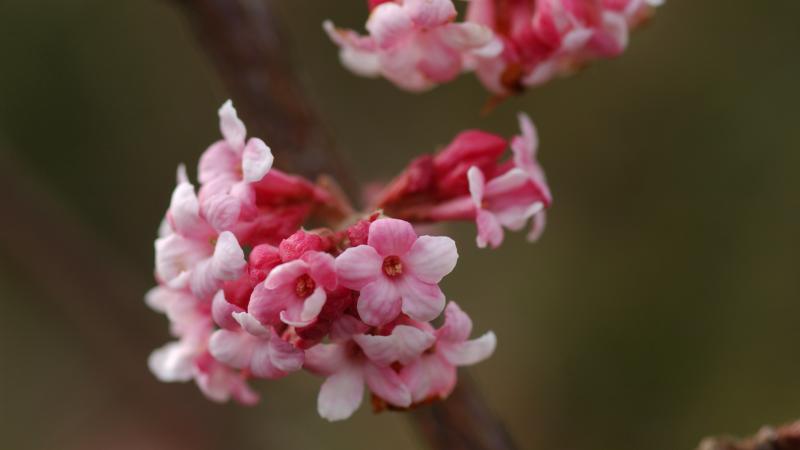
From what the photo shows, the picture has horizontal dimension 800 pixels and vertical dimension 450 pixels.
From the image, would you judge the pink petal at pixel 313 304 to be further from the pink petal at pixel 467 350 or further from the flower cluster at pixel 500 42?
the flower cluster at pixel 500 42

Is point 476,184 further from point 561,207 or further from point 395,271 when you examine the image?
point 561,207

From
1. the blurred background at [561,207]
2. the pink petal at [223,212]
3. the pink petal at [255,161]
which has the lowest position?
the blurred background at [561,207]

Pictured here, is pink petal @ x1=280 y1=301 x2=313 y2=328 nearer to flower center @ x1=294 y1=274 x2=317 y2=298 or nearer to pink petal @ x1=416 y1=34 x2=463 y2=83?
flower center @ x1=294 y1=274 x2=317 y2=298

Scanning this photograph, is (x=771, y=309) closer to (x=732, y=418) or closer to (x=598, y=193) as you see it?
(x=732, y=418)

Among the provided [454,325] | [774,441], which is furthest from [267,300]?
[774,441]

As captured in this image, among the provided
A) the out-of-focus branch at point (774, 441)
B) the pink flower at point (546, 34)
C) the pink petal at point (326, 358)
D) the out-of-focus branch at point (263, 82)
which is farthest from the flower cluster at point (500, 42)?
the out-of-focus branch at point (774, 441)
